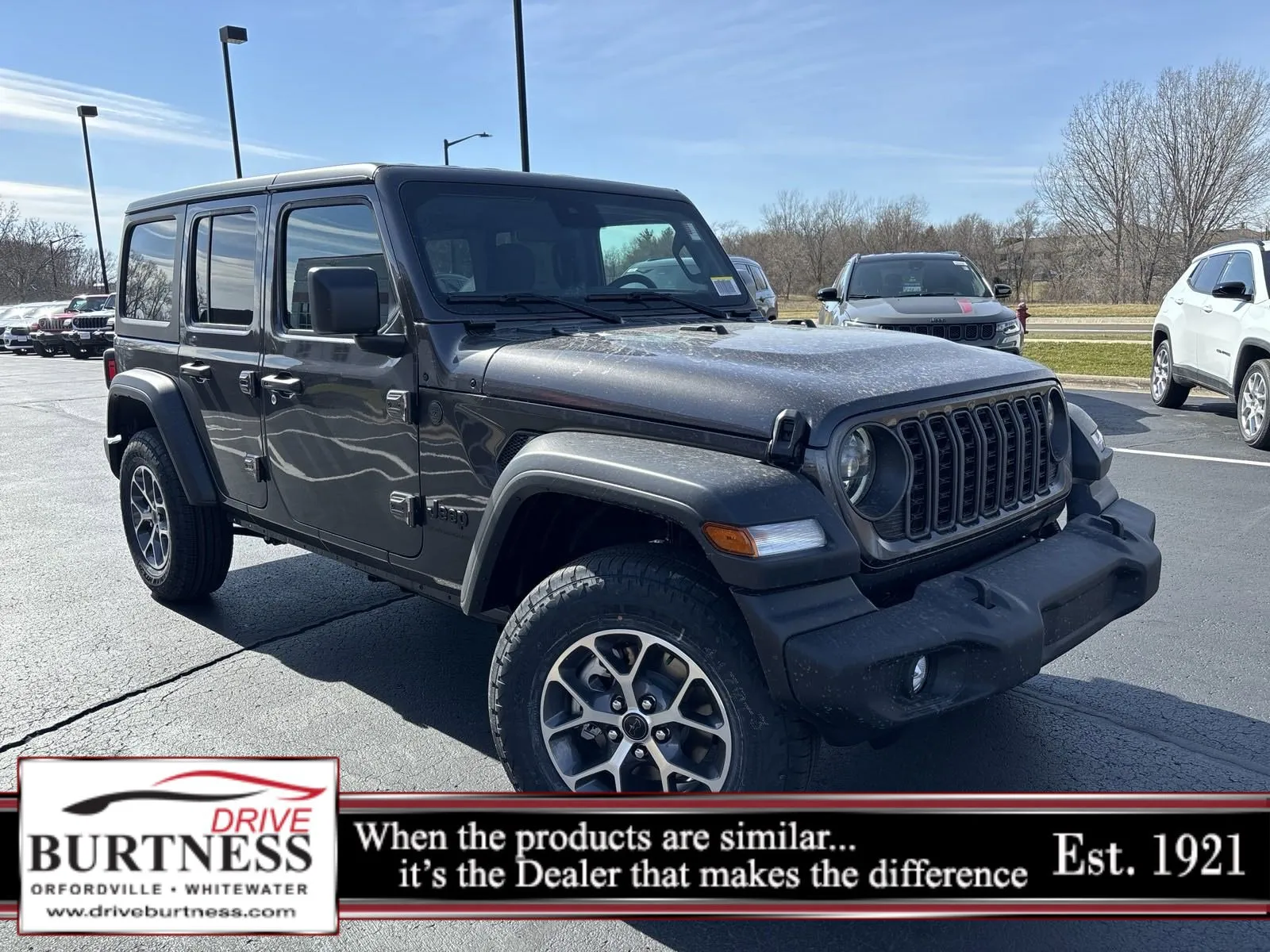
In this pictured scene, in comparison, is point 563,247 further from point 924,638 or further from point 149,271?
point 149,271

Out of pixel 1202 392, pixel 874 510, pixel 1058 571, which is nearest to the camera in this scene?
pixel 874 510

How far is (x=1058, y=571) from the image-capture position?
2.89m

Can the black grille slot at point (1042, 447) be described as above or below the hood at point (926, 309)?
below

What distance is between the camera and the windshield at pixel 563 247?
3580 mm

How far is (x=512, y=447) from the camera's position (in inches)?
123

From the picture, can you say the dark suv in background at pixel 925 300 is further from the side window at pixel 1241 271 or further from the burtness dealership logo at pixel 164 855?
the burtness dealership logo at pixel 164 855

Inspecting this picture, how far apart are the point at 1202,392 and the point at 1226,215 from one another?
34.9 metres

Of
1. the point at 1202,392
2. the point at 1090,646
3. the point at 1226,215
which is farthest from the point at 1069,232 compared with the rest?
the point at 1090,646

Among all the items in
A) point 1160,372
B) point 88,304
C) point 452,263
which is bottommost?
point 1160,372

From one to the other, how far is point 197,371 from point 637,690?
2.85 m

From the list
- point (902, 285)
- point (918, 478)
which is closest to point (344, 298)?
point (918, 478)

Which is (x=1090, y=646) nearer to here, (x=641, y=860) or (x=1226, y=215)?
(x=641, y=860)

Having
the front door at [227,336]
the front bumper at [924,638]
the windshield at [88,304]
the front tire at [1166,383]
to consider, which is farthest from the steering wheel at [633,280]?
the windshield at [88,304]

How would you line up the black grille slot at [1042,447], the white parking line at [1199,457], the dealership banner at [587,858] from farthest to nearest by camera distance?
the white parking line at [1199,457]
the black grille slot at [1042,447]
the dealership banner at [587,858]
